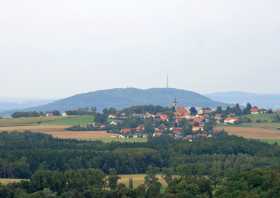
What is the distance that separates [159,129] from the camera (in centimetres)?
12731

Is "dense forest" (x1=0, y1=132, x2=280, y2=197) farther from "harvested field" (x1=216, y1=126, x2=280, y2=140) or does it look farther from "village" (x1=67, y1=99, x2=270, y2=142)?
"village" (x1=67, y1=99, x2=270, y2=142)

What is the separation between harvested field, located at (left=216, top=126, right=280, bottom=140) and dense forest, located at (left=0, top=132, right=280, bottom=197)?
10.2 feet

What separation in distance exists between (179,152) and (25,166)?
21.8 meters

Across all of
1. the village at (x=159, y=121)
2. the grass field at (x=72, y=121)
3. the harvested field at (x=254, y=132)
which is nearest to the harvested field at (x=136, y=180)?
the harvested field at (x=254, y=132)

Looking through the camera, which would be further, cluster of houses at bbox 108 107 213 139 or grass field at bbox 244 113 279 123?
grass field at bbox 244 113 279 123

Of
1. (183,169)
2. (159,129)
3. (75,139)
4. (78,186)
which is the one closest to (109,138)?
(75,139)

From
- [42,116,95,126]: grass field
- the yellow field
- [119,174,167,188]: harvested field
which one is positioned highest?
[42,116,95,126]: grass field

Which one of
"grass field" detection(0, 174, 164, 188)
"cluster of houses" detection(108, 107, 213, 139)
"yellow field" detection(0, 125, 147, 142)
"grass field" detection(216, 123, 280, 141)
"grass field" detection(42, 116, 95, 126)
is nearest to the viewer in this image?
"grass field" detection(0, 174, 164, 188)

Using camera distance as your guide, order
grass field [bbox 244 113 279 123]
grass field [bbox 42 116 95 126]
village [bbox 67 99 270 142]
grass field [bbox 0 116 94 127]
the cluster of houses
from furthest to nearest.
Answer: grass field [bbox 244 113 279 123]
grass field [bbox 42 116 95 126]
grass field [bbox 0 116 94 127]
village [bbox 67 99 270 142]
the cluster of houses

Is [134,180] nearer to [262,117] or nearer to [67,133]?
[67,133]

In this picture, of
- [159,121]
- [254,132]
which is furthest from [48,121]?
[254,132]

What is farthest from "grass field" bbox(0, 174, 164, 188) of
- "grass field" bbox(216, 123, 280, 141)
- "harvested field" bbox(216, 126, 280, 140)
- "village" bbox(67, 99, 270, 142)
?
"village" bbox(67, 99, 270, 142)

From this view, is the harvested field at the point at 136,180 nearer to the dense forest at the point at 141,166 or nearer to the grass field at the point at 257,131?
the dense forest at the point at 141,166

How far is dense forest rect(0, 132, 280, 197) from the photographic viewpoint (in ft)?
180
